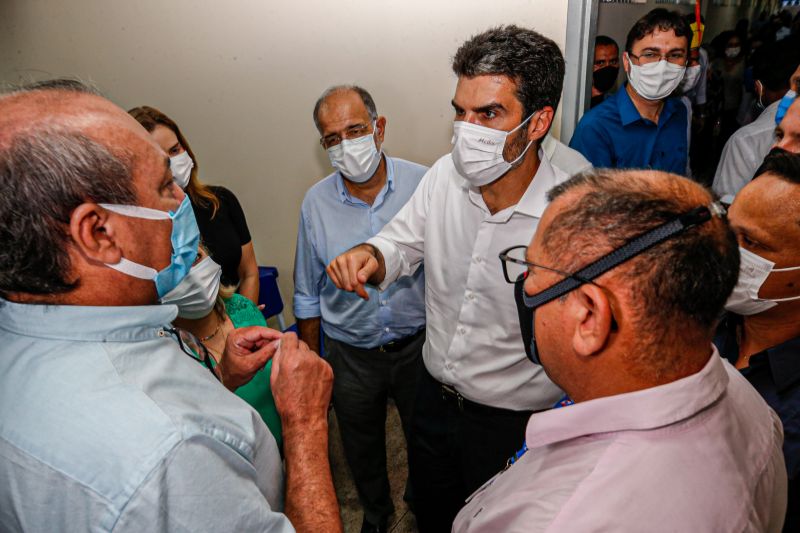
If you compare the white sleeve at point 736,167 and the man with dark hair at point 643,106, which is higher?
the man with dark hair at point 643,106

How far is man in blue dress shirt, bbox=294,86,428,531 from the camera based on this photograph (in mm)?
2178

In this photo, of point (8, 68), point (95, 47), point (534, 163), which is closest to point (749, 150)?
point (534, 163)

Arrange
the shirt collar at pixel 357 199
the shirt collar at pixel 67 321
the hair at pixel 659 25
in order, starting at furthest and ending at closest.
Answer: the hair at pixel 659 25 < the shirt collar at pixel 357 199 < the shirt collar at pixel 67 321

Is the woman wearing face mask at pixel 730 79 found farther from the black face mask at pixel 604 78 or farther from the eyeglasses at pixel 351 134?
the eyeglasses at pixel 351 134

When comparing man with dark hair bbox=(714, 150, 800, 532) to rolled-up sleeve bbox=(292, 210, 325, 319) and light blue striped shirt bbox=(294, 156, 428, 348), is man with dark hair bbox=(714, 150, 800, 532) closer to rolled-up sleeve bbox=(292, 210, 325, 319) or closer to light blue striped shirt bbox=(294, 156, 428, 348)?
light blue striped shirt bbox=(294, 156, 428, 348)

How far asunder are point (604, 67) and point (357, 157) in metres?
1.64

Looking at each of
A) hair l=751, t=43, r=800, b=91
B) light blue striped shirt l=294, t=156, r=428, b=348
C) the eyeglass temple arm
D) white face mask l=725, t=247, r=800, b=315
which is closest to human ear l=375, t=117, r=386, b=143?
light blue striped shirt l=294, t=156, r=428, b=348

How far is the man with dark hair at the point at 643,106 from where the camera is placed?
8.04 feet

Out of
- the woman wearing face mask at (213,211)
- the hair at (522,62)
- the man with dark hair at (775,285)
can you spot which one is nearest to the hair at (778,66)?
the man with dark hair at (775,285)

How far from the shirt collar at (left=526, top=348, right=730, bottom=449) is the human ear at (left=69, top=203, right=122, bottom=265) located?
90 centimetres

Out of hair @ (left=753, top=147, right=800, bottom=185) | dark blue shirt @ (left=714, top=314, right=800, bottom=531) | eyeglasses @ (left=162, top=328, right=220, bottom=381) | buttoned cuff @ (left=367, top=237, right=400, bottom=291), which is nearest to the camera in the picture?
eyeglasses @ (left=162, top=328, right=220, bottom=381)

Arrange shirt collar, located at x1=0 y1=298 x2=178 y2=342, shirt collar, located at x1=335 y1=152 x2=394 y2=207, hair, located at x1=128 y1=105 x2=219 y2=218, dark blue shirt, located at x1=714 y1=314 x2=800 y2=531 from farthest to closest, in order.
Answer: shirt collar, located at x1=335 y1=152 x2=394 y2=207 < hair, located at x1=128 y1=105 x2=219 y2=218 < dark blue shirt, located at x1=714 y1=314 x2=800 y2=531 < shirt collar, located at x1=0 y1=298 x2=178 y2=342

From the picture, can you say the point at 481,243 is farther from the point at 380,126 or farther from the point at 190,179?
the point at 190,179

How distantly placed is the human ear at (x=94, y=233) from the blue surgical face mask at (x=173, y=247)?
16mm
